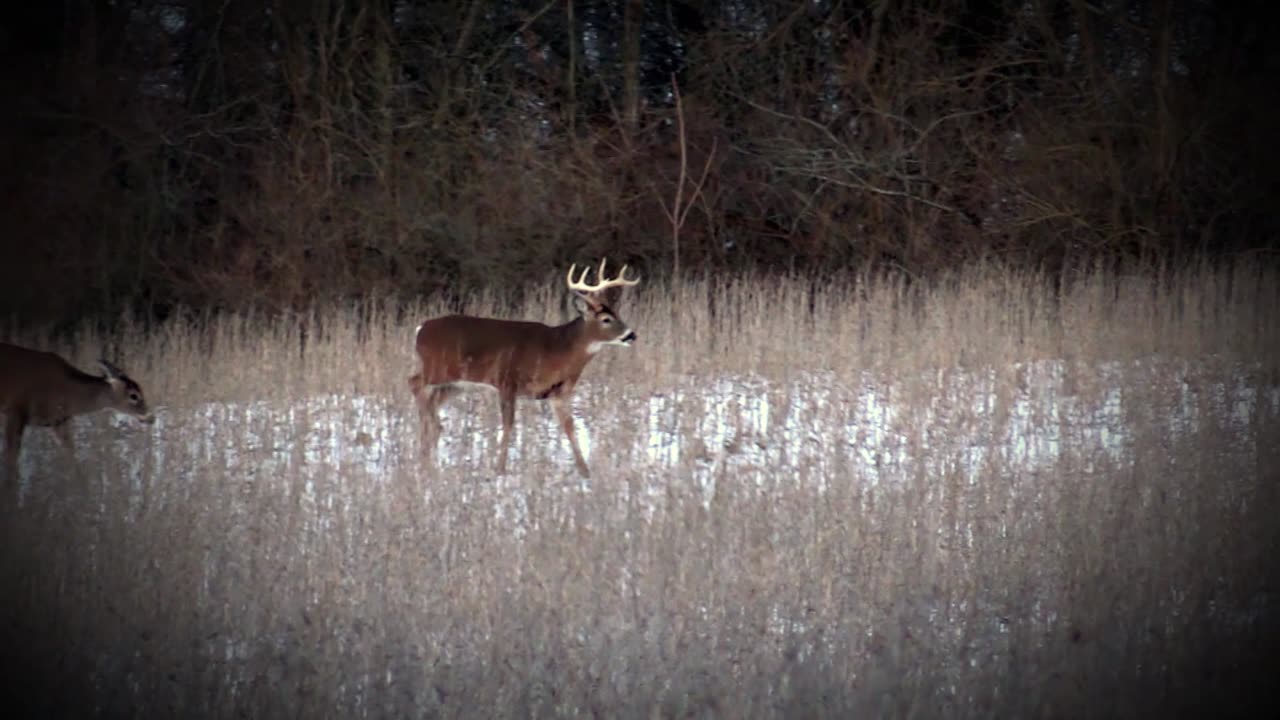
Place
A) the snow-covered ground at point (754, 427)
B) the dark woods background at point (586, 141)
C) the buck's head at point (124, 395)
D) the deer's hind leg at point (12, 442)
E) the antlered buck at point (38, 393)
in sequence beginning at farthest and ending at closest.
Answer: the dark woods background at point (586, 141) < the buck's head at point (124, 395) < the antlered buck at point (38, 393) < the deer's hind leg at point (12, 442) < the snow-covered ground at point (754, 427)

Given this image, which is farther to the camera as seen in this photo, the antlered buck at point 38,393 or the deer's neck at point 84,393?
the deer's neck at point 84,393

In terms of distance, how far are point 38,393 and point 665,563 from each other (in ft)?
15.5

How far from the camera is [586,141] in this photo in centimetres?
1470

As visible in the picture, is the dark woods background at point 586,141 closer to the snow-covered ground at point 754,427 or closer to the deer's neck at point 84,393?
the snow-covered ground at point 754,427

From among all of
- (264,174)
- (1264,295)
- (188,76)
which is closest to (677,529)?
(1264,295)

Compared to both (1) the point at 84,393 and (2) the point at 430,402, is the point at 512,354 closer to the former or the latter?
(2) the point at 430,402

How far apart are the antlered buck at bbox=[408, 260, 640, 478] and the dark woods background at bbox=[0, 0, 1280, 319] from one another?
514cm

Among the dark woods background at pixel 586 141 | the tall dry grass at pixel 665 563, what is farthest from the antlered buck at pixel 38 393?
the dark woods background at pixel 586 141

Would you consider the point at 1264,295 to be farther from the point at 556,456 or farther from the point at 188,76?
the point at 188,76

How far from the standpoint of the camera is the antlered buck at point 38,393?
8.59 metres

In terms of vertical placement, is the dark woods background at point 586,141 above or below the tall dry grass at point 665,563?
above

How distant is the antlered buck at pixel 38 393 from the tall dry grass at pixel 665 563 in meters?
0.25

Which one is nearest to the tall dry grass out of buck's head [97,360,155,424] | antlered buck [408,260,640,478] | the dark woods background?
buck's head [97,360,155,424]

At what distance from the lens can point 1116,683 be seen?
16.0 feet
